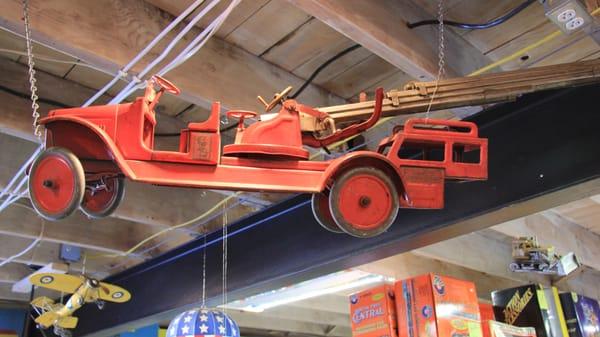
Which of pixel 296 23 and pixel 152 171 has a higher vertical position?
pixel 296 23

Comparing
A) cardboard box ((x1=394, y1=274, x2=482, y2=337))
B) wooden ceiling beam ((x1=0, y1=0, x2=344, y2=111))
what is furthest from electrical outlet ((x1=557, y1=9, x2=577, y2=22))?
cardboard box ((x1=394, y1=274, x2=482, y2=337))

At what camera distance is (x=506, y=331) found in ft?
8.48

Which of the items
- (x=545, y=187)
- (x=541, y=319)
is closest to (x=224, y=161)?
(x=545, y=187)

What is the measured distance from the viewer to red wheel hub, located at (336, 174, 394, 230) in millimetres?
1124

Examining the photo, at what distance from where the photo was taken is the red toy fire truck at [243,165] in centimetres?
104

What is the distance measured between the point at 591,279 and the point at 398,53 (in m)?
3.38

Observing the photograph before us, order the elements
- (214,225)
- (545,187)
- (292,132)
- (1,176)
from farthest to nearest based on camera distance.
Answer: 1. (214,225)
2. (1,176)
3. (545,187)
4. (292,132)

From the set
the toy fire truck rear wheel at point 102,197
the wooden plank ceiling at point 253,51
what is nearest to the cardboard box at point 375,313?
the wooden plank ceiling at point 253,51

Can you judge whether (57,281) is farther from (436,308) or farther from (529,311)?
(529,311)

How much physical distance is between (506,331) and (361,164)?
5.93ft

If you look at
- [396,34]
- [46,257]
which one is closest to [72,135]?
[396,34]

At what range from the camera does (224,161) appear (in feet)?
3.59

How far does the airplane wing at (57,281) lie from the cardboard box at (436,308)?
1.49m

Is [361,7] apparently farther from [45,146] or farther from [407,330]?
[407,330]
